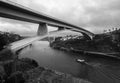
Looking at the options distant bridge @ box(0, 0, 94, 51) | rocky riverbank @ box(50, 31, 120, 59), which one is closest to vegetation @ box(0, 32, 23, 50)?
distant bridge @ box(0, 0, 94, 51)

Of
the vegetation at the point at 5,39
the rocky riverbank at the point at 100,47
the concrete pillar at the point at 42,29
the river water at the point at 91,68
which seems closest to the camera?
the concrete pillar at the point at 42,29

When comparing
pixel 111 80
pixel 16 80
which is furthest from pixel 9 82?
pixel 111 80

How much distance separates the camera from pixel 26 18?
30.1 feet

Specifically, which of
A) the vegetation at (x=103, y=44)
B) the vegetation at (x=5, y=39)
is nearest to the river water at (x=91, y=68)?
the vegetation at (x=5, y=39)

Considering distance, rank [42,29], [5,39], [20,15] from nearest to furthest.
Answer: [20,15], [42,29], [5,39]

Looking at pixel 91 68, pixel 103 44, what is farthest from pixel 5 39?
pixel 103 44

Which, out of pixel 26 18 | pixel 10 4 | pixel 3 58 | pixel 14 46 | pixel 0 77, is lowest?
pixel 0 77

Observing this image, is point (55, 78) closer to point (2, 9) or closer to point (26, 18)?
point (26, 18)

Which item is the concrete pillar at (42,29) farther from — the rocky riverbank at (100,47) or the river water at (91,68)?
the rocky riverbank at (100,47)

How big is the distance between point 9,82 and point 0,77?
0.83m

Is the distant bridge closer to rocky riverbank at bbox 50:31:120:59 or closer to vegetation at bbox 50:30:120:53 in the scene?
rocky riverbank at bbox 50:31:120:59

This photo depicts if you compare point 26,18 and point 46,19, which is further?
point 46,19

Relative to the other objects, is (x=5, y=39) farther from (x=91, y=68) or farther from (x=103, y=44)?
(x=103, y=44)

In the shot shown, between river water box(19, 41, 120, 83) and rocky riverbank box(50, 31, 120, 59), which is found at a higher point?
rocky riverbank box(50, 31, 120, 59)
